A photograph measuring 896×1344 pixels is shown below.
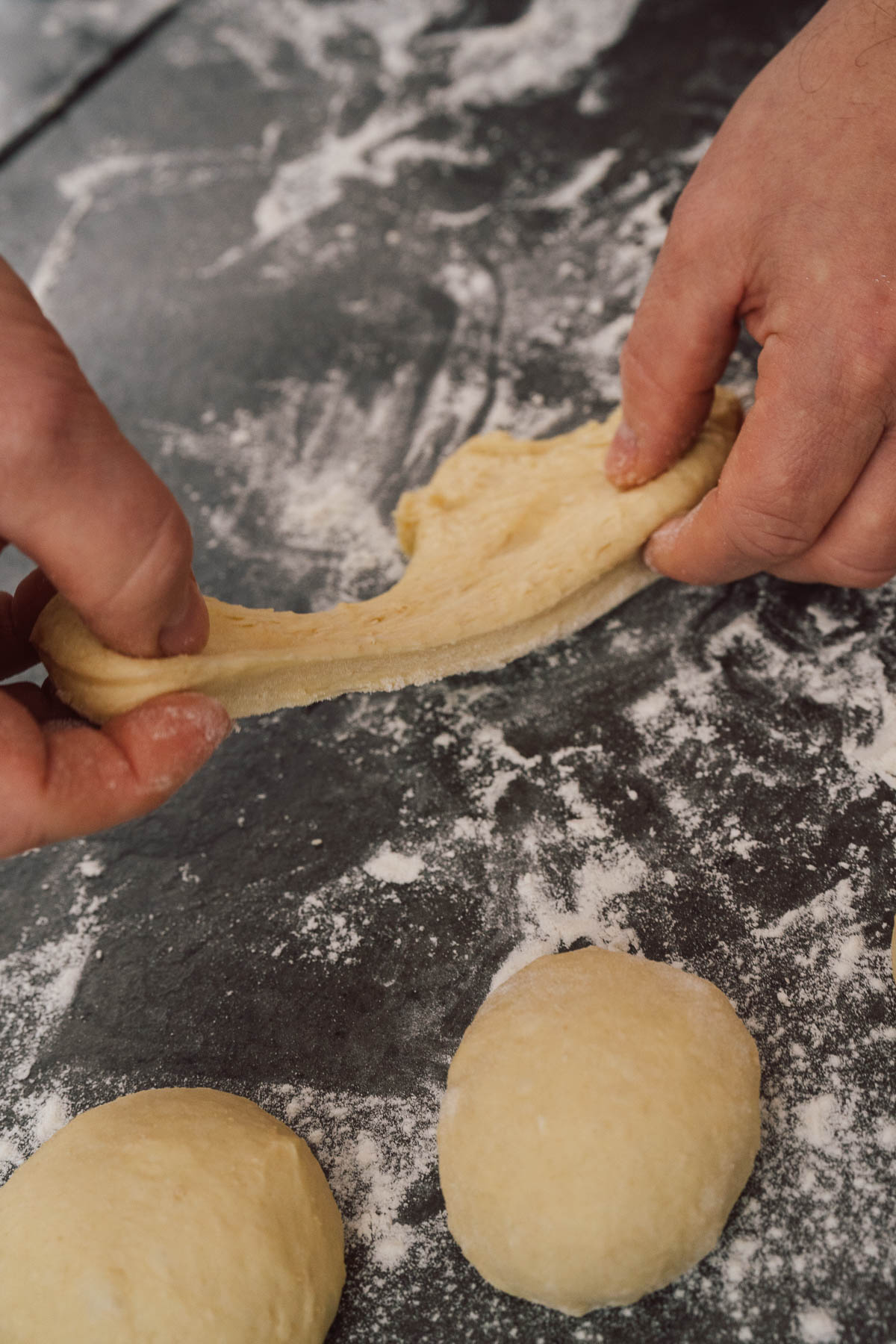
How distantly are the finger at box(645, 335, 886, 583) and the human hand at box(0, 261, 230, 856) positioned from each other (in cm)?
70

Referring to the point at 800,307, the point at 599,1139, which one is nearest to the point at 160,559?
the point at 599,1139

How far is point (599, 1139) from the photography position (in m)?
1.00

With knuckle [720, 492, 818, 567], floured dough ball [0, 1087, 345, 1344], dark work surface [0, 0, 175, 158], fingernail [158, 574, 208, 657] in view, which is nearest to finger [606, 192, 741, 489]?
knuckle [720, 492, 818, 567]

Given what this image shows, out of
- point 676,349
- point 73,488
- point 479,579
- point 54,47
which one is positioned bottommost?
point 479,579

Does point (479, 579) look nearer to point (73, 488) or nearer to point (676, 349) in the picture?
point (676, 349)

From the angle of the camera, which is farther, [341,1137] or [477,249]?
[477,249]

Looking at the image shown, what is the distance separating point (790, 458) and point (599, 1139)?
0.82 metres

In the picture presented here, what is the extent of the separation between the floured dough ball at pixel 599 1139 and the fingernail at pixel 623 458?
774mm

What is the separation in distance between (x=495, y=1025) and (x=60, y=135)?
2.91 meters

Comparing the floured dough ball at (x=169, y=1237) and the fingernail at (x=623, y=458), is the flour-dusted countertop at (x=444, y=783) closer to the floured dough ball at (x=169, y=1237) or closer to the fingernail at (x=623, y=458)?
the floured dough ball at (x=169, y=1237)

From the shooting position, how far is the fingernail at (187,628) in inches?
43.6

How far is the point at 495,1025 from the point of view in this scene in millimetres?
1110

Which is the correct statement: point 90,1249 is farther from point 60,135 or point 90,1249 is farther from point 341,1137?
point 60,135

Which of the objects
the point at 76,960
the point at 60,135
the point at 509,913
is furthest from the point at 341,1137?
the point at 60,135
